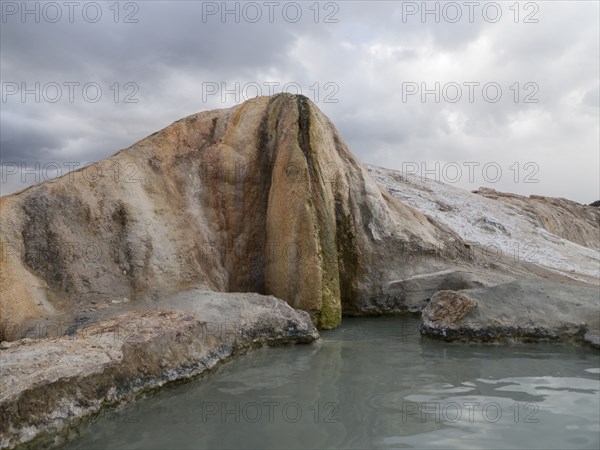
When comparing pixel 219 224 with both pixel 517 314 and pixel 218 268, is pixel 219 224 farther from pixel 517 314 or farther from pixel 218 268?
pixel 517 314

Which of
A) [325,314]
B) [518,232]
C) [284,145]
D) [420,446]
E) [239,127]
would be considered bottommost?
[420,446]

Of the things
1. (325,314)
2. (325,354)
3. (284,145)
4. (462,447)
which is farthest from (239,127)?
(462,447)

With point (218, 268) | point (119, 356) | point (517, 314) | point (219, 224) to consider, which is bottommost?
point (119, 356)

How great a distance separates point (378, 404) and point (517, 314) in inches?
160

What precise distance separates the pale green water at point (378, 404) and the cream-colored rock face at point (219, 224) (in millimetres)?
3105

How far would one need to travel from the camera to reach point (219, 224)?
11.1 m

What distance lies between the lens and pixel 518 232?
1662 cm

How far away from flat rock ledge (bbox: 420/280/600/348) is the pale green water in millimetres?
450

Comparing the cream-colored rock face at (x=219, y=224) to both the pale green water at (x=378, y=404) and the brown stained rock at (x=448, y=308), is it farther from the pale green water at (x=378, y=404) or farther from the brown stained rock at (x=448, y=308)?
the pale green water at (x=378, y=404)

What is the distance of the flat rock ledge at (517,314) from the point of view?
7723mm

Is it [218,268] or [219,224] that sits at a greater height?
[219,224]

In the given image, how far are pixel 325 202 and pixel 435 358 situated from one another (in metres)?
4.33

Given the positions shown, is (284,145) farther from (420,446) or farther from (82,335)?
(420,446)

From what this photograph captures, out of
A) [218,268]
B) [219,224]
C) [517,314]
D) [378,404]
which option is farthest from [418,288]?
[378,404]
